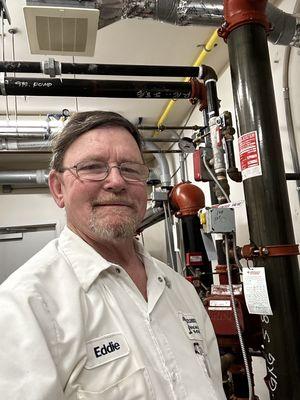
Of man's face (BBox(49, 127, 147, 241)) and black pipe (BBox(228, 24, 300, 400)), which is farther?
black pipe (BBox(228, 24, 300, 400))

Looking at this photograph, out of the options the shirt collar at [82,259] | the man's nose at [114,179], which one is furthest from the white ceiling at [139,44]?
the shirt collar at [82,259]

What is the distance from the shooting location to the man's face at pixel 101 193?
90 cm

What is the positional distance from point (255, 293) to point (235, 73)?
0.84 metres

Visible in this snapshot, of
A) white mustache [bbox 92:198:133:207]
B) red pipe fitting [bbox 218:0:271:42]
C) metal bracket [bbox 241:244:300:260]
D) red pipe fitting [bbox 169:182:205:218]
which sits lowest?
metal bracket [bbox 241:244:300:260]

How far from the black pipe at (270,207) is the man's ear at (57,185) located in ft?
2.23

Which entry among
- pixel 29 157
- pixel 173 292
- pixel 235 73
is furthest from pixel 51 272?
pixel 29 157

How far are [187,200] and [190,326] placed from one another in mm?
1349

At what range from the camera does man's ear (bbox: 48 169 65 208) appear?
982 mm

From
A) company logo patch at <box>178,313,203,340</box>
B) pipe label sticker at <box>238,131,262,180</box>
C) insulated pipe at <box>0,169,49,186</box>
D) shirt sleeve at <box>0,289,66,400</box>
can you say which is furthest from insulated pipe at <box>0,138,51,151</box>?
shirt sleeve at <box>0,289,66,400</box>

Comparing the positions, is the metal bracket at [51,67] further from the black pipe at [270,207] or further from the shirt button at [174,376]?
the shirt button at [174,376]

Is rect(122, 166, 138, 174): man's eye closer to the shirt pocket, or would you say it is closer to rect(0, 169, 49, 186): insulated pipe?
the shirt pocket

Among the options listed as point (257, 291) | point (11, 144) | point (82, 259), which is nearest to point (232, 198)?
point (257, 291)

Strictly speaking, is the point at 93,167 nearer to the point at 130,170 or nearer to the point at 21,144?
the point at 130,170

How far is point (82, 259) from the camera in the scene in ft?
2.67
